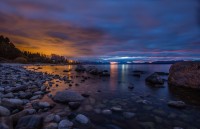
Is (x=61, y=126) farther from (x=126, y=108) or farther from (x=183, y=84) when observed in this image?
(x=183, y=84)

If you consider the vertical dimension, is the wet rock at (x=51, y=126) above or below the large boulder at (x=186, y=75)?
below

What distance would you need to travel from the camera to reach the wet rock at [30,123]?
14.1ft

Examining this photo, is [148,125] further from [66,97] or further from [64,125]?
[66,97]

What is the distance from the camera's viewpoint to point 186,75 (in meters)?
13.0

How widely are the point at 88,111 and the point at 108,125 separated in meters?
1.56

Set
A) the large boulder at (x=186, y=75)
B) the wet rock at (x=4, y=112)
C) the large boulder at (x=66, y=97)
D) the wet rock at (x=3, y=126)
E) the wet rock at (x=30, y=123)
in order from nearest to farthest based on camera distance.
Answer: the wet rock at (x=3, y=126) → the wet rock at (x=30, y=123) → the wet rock at (x=4, y=112) → the large boulder at (x=66, y=97) → the large boulder at (x=186, y=75)

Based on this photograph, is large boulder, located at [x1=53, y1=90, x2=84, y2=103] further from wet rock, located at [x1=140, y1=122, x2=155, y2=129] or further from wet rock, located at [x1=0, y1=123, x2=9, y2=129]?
wet rock, located at [x1=140, y1=122, x2=155, y2=129]

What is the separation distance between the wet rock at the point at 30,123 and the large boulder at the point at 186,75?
1276 centimetres

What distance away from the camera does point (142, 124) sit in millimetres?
5152

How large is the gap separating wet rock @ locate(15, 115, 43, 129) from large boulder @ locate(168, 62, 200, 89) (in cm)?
1276

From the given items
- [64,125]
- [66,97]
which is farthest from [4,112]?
[66,97]

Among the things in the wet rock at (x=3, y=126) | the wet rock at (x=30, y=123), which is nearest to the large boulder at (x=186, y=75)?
the wet rock at (x=30, y=123)

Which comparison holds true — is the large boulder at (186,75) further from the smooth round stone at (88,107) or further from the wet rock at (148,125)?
the smooth round stone at (88,107)

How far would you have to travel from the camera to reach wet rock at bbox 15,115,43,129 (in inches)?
169
